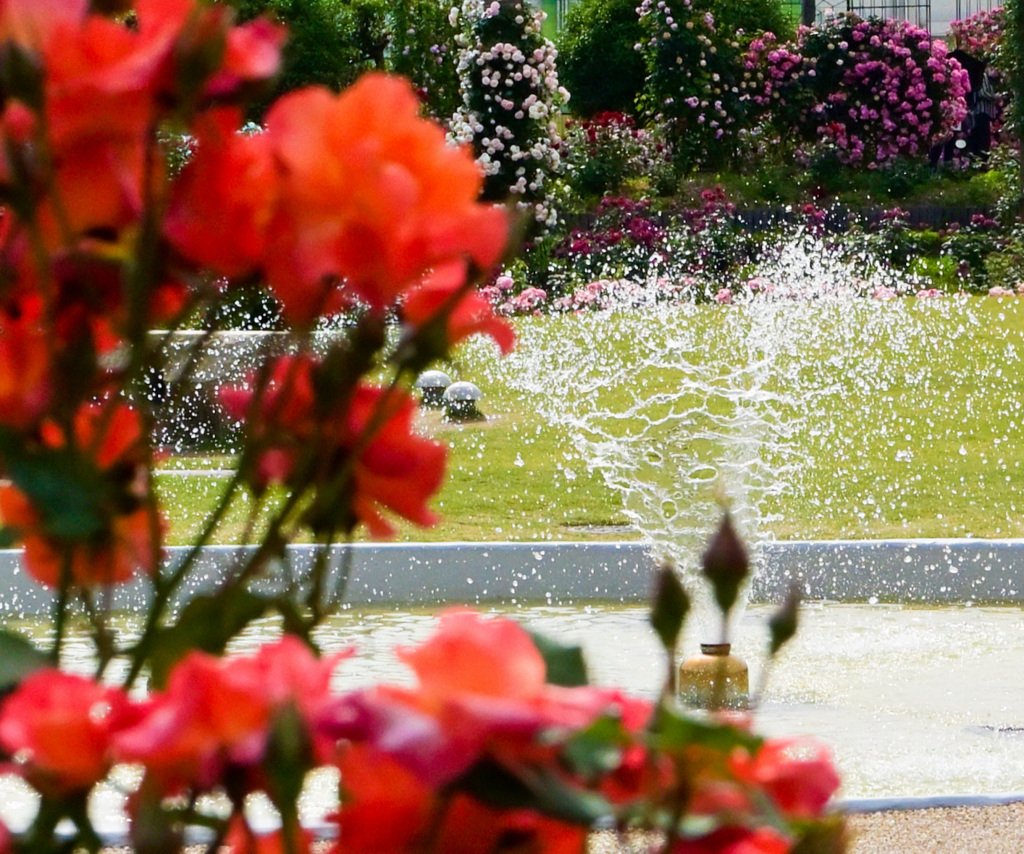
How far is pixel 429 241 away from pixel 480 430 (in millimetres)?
8395

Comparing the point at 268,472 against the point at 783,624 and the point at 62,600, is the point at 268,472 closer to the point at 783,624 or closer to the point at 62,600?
the point at 62,600

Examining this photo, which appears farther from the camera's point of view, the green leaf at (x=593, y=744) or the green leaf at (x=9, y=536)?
the green leaf at (x=9, y=536)

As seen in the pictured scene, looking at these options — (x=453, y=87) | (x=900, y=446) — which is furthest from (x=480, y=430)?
(x=453, y=87)

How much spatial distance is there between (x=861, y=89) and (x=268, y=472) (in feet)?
66.7

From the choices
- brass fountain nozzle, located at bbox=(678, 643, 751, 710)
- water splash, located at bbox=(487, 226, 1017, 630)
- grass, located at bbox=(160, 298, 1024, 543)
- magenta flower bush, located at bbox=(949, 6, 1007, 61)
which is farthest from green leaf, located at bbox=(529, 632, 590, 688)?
magenta flower bush, located at bbox=(949, 6, 1007, 61)

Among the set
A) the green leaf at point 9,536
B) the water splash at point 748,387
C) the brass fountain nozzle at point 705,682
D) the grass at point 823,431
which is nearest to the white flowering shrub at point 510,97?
the water splash at point 748,387

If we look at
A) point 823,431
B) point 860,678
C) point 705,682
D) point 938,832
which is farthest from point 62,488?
point 823,431

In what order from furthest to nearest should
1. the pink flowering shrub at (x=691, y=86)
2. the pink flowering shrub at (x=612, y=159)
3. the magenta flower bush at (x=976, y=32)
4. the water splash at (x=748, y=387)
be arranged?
the magenta flower bush at (x=976, y=32) < the pink flowering shrub at (x=691, y=86) < the pink flowering shrub at (x=612, y=159) < the water splash at (x=748, y=387)

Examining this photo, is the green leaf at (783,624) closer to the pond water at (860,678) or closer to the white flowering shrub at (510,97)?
the pond water at (860,678)

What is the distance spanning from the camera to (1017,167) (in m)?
17.8

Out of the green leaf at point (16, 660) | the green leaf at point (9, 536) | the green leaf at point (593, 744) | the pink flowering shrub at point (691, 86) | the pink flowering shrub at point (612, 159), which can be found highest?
the pink flowering shrub at point (691, 86)

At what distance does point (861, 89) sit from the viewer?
800 inches

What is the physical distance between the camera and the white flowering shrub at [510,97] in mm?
15570

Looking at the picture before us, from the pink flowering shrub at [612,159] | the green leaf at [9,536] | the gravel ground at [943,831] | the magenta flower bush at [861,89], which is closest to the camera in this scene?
the green leaf at [9,536]
